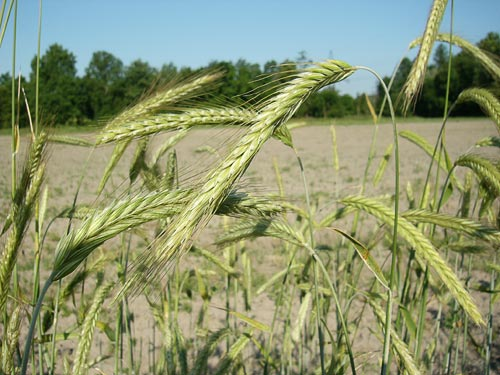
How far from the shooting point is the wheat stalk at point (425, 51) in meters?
1.33

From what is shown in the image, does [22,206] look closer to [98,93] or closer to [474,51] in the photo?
[474,51]

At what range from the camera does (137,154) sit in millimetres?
1693

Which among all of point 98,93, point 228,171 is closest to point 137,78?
point 98,93

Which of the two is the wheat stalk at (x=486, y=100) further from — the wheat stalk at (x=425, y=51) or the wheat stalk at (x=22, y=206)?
the wheat stalk at (x=22, y=206)

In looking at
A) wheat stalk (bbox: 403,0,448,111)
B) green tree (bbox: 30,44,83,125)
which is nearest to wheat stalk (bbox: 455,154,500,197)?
wheat stalk (bbox: 403,0,448,111)

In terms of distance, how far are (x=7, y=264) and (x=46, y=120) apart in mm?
539

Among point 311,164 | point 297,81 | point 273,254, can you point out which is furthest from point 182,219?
point 311,164

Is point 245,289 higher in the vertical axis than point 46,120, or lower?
lower

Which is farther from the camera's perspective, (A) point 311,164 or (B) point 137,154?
(A) point 311,164

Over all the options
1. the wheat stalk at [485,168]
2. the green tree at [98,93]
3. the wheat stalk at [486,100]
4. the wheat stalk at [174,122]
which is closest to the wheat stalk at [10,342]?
the wheat stalk at [174,122]

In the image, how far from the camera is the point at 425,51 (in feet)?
4.54

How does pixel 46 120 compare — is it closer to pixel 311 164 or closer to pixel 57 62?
pixel 311 164

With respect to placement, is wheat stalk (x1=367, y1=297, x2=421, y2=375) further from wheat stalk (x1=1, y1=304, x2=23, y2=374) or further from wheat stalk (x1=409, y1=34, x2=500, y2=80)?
wheat stalk (x1=409, y1=34, x2=500, y2=80)

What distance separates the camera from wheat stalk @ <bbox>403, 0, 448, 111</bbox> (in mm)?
1330
